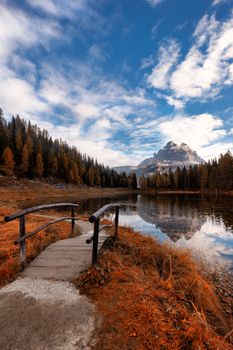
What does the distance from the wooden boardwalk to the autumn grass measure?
0.44 metres

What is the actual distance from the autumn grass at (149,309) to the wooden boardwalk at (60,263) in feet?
1.45

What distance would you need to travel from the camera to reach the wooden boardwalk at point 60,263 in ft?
16.9

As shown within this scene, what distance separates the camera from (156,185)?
125562 mm

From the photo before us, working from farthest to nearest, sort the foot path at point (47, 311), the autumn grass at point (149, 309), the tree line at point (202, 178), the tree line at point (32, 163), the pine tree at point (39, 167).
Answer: the tree line at point (202, 178), the pine tree at point (39, 167), the tree line at point (32, 163), the autumn grass at point (149, 309), the foot path at point (47, 311)

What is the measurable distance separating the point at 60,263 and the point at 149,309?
3040 mm

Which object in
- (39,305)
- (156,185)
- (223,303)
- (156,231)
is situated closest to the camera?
(39,305)

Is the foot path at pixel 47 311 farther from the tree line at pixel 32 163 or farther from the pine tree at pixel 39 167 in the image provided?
the pine tree at pixel 39 167

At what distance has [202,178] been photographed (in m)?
94.7

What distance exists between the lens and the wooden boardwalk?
516cm

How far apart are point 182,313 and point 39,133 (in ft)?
495

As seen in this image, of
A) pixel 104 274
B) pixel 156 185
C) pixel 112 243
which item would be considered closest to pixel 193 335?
pixel 104 274

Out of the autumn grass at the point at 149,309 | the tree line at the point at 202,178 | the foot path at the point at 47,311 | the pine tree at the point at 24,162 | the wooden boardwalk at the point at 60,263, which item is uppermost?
the pine tree at the point at 24,162

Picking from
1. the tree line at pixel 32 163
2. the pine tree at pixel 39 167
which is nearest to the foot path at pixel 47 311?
the tree line at pixel 32 163

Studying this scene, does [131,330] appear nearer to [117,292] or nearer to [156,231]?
[117,292]
